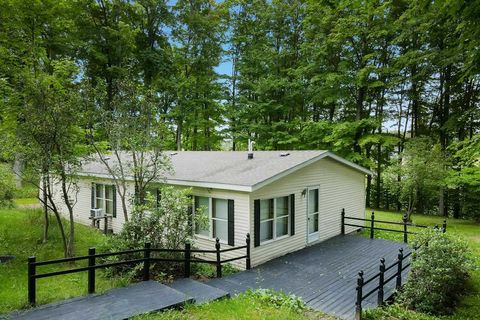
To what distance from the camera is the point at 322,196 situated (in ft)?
38.7

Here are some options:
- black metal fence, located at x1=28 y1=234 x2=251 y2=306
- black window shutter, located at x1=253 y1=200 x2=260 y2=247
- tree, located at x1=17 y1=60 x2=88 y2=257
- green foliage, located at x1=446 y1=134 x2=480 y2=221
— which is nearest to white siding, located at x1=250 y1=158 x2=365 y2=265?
black window shutter, located at x1=253 y1=200 x2=260 y2=247

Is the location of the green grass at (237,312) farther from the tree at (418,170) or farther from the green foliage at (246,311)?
the tree at (418,170)

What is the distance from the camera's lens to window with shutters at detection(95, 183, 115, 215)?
1329 cm

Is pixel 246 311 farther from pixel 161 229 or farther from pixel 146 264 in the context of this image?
pixel 161 229

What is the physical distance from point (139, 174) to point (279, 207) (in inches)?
181

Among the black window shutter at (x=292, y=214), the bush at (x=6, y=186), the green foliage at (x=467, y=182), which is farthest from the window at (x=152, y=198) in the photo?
the green foliage at (x=467, y=182)

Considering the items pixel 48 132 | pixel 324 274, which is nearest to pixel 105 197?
pixel 48 132

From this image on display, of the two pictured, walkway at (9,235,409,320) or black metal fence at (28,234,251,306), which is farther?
black metal fence at (28,234,251,306)

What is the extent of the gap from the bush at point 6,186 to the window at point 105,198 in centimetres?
410

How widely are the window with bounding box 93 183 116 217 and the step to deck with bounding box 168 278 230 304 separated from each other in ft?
23.5

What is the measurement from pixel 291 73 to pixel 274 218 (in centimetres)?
1517

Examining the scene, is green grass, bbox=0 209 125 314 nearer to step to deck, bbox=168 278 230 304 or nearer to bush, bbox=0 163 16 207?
step to deck, bbox=168 278 230 304

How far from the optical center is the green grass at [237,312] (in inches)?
209

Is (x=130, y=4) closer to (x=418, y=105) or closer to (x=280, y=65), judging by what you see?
(x=280, y=65)
